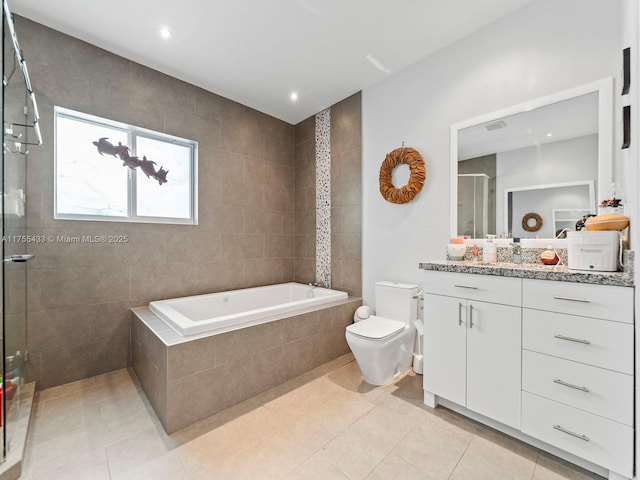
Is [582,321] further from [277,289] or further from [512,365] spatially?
[277,289]

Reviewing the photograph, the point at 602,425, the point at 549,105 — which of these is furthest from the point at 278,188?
the point at 602,425

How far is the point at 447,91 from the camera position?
7.77 feet

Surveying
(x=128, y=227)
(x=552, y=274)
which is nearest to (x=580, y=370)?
(x=552, y=274)

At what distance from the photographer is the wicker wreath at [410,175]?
8.18 feet

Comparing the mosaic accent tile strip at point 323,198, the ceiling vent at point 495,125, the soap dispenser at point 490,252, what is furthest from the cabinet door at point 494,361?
the mosaic accent tile strip at point 323,198

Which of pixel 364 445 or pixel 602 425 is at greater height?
pixel 602 425

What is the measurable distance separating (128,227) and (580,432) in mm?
3303

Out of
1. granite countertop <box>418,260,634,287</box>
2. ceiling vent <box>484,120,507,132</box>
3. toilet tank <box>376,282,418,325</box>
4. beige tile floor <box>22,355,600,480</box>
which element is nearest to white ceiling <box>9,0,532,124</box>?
ceiling vent <box>484,120,507,132</box>

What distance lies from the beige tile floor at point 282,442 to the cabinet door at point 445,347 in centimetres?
18

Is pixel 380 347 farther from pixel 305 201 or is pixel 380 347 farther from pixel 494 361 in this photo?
pixel 305 201

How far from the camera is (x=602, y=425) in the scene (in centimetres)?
127

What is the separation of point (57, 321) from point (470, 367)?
9.74 ft

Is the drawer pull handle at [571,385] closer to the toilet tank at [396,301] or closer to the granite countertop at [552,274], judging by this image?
the granite countertop at [552,274]

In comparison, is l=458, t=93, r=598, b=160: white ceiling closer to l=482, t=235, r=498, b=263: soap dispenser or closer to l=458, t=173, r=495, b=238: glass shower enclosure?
l=458, t=173, r=495, b=238: glass shower enclosure
